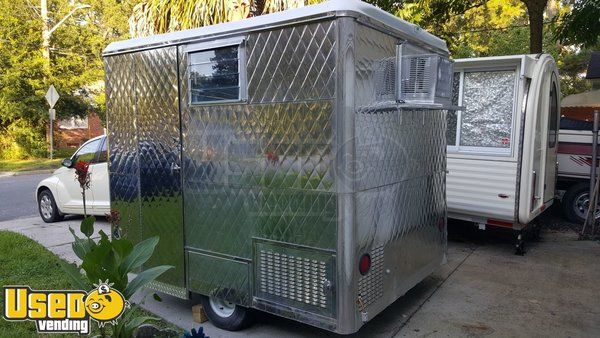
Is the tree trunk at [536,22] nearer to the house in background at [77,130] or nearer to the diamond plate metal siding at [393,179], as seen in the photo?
the diamond plate metal siding at [393,179]

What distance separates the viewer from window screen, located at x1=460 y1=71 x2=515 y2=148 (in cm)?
661

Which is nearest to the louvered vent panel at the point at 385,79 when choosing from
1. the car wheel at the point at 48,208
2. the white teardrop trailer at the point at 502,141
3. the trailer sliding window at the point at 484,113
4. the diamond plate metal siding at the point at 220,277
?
the diamond plate metal siding at the point at 220,277

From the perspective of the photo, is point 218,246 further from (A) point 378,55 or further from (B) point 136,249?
(A) point 378,55

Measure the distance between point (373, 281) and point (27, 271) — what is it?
4346 mm

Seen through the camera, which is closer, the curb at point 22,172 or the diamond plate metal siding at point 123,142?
the diamond plate metal siding at point 123,142

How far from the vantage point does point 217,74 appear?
4.05 m

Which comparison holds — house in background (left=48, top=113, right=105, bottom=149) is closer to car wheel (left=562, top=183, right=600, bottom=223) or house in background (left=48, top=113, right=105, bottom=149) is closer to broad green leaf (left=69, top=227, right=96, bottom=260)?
car wheel (left=562, top=183, right=600, bottom=223)

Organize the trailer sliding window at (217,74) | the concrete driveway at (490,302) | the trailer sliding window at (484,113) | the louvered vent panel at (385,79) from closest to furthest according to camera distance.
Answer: the louvered vent panel at (385,79) < the trailer sliding window at (217,74) < the concrete driveway at (490,302) < the trailer sliding window at (484,113)

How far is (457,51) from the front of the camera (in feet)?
48.4

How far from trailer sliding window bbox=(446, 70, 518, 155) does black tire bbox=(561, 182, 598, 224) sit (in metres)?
2.98

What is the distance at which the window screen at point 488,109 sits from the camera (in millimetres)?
6609

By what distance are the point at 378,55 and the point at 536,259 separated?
14.3 ft

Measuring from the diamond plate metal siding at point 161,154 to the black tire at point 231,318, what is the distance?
15.2 inches

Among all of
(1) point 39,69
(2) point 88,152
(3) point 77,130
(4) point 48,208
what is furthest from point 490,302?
(3) point 77,130
